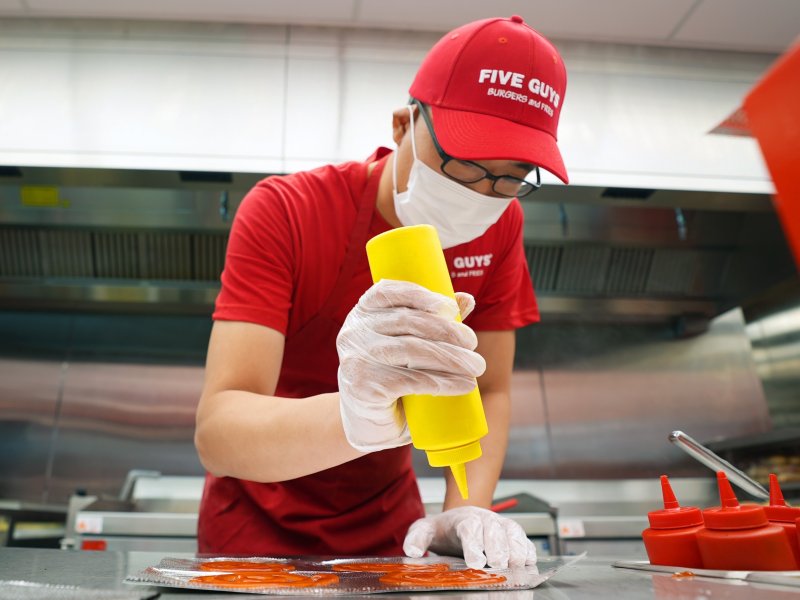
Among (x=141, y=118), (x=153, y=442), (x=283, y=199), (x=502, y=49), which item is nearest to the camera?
(x=502, y=49)

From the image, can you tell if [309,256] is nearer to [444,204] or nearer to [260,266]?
[260,266]

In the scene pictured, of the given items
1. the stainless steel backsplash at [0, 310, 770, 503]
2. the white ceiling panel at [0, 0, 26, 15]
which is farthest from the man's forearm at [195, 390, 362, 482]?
the white ceiling panel at [0, 0, 26, 15]

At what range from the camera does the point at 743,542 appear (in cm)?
76

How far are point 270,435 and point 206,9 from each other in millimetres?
2290

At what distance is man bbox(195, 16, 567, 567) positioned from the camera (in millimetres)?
938

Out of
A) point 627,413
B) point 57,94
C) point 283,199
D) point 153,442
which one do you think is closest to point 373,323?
point 283,199

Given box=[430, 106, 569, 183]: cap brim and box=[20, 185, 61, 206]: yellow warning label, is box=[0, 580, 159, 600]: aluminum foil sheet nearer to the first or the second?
box=[430, 106, 569, 183]: cap brim

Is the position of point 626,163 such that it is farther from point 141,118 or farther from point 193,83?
point 141,118

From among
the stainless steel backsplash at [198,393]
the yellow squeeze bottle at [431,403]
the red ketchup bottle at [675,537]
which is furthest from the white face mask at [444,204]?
the stainless steel backsplash at [198,393]

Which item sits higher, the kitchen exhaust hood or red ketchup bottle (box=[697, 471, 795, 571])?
the kitchen exhaust hood

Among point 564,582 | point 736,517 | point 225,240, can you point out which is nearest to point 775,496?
point 736,517

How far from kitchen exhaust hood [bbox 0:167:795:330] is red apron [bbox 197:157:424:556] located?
1382 mm

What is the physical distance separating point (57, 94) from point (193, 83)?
544mm

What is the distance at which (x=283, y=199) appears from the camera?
121cm
